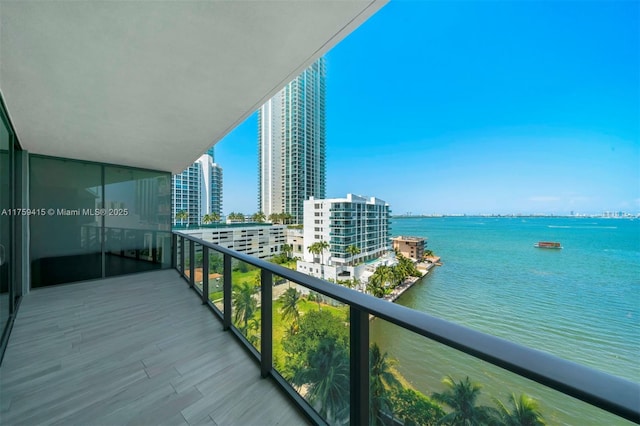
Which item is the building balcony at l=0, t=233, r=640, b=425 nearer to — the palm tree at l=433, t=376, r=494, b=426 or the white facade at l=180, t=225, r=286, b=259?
the palm tree at l=433, t=376, r=494, b=426

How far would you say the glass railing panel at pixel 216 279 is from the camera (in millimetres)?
3051

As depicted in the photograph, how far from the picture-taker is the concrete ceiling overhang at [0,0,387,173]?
57.7 inches

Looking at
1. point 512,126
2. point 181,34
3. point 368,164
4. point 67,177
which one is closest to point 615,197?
point 512,126

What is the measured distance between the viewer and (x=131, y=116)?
283 centimetres

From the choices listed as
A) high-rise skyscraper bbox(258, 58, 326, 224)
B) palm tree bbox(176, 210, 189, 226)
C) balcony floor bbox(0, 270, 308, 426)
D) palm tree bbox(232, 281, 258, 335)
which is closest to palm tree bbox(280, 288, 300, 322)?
palm tree bbox(232, 281, 258, 335)

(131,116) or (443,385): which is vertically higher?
(131,116)

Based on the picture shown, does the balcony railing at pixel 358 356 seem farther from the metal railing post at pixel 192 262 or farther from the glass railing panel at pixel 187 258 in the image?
the glass railing panel at pixel 187 258

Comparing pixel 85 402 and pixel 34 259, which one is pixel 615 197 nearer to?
pixel 85 402

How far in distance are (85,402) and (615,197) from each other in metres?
40.8

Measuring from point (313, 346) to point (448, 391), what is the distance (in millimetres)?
1008

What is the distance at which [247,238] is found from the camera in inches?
677

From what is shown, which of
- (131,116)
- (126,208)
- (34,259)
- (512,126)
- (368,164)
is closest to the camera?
(131,116)

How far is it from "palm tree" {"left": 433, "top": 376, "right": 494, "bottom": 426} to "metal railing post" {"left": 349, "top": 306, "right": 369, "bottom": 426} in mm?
416

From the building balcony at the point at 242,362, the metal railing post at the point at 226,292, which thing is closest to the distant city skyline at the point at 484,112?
the building balcony at the point at 242,362
